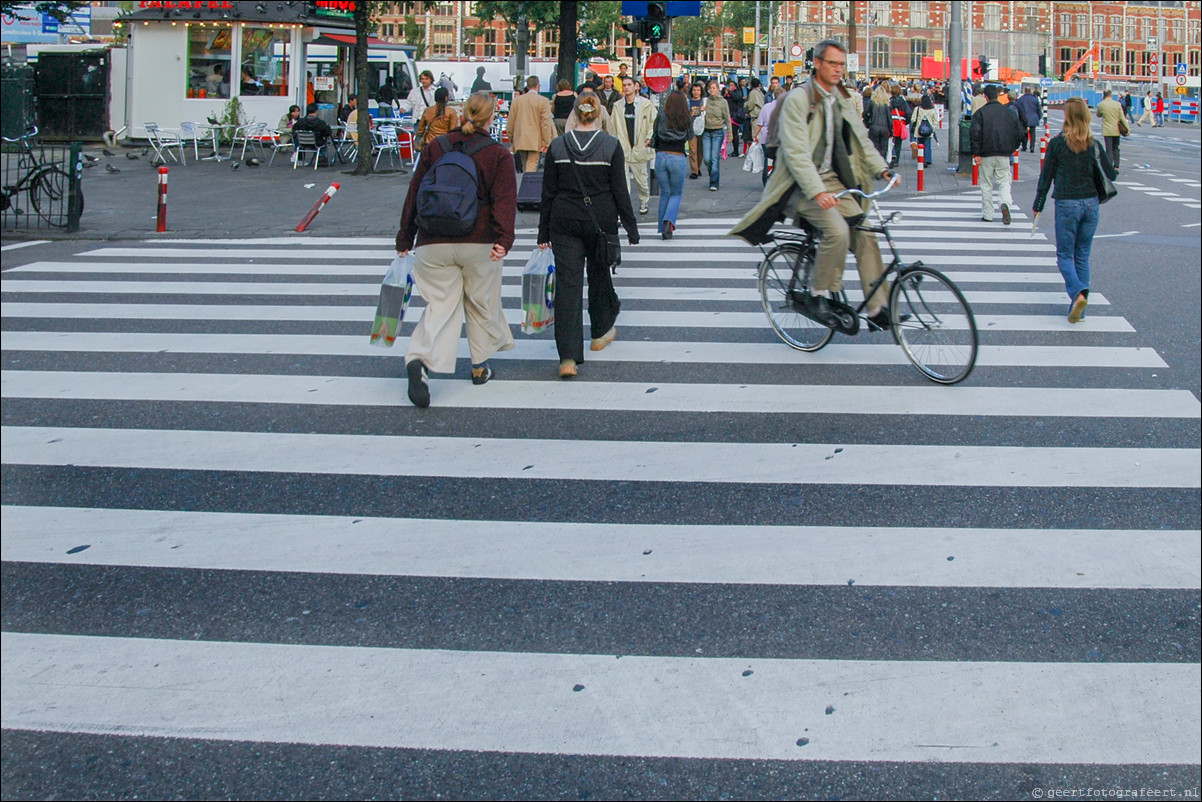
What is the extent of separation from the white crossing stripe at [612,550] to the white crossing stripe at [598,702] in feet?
2.45

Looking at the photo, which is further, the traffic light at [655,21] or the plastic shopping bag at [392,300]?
the traffic light at [655,21]

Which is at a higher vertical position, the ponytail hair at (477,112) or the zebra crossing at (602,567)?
the ponytail hair at (477,112)

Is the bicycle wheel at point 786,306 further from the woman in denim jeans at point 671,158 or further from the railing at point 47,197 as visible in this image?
the railing at point 47,197

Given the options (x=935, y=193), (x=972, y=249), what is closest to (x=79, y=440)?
(x=972, y=249)

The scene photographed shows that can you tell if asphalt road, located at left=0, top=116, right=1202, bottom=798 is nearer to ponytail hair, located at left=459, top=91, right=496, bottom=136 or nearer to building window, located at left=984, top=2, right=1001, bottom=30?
ponytail hair, located at left=459, top=91, right=496, bottom=136

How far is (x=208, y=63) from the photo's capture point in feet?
102

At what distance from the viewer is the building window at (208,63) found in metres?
30.7

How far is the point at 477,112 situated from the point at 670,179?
312 inches

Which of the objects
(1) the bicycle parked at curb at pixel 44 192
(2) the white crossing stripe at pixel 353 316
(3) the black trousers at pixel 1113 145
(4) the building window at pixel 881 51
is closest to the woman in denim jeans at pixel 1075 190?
(2) the white crossing stripe at pixel 353 316

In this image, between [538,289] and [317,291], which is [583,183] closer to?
[538,289]

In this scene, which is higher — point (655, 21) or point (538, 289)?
point (655, 21)

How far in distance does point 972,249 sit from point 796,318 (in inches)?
241

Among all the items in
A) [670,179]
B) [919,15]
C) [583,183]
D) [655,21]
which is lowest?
[583,183]

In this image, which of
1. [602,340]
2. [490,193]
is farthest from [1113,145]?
[490,193]
